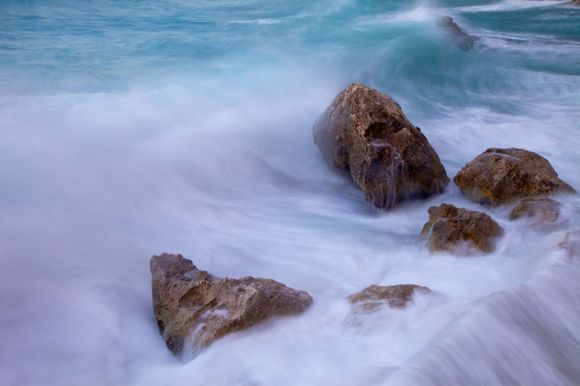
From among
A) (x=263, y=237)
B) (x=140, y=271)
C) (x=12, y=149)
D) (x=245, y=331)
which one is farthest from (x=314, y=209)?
(x=12, y=149)

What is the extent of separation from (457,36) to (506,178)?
956cm

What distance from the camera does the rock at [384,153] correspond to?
17.4 feet

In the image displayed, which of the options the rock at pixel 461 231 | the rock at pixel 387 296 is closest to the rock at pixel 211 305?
the rock at pixel 387 296

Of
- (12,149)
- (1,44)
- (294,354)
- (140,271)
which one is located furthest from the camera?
(1,44)

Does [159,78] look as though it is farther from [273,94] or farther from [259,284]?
[259,284]

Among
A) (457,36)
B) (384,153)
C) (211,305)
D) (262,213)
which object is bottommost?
(262,213)

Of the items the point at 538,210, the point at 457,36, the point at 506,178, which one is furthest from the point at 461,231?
the point at 457,36

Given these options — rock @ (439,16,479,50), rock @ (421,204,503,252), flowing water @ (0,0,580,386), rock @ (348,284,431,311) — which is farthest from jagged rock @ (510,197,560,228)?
rock @ (439,16,479,50)

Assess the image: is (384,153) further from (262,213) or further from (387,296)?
(387,296)

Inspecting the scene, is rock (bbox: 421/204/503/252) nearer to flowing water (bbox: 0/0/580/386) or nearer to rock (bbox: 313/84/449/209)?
flowing water (bbox: 0/0/580/386)

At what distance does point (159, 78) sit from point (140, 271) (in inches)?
258

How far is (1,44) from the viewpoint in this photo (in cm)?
1198

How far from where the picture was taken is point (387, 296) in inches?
142

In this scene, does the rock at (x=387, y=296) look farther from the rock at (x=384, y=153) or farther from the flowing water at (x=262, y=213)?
the rock at (x=384, y=153)
